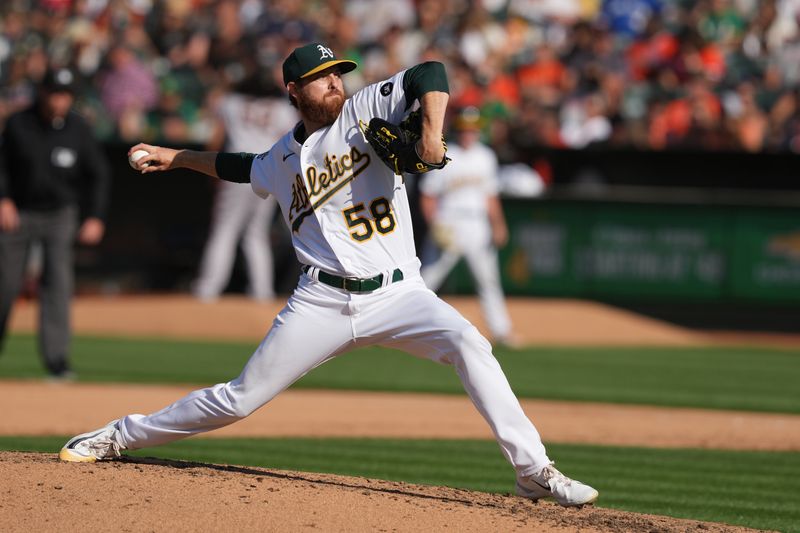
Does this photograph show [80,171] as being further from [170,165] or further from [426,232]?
[426,232]

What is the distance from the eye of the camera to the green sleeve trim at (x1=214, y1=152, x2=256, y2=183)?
242 inches

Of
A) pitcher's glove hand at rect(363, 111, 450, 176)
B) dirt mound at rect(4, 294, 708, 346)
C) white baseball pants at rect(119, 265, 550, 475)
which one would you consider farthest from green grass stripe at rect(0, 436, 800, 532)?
dirt mound at rect(4, 294, 708, 346)

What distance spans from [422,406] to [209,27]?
467 inches

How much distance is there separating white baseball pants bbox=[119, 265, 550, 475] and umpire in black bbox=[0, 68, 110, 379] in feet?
16.9

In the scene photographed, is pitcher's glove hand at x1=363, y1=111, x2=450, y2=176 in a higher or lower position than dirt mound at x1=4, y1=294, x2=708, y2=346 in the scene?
higher

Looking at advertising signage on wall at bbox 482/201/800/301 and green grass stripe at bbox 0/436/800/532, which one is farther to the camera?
advertising signage on wall at bbox 482/201/800/301

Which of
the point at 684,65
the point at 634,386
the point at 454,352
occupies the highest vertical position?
the point at 684,65

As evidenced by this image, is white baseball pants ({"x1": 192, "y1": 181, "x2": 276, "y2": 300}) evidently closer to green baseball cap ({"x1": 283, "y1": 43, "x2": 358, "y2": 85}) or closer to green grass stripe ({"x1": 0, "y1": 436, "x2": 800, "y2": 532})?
green grass stripe ({"x1": 0, "y1": 436, "x2": 800, "y2": 532})

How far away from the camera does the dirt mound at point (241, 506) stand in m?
5.20

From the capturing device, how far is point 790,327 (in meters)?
17.6

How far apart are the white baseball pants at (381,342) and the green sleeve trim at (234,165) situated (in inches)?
24.2

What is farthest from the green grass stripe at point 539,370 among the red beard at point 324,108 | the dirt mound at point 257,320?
the red beard at point 324,108

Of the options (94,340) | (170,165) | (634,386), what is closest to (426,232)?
(94,340)

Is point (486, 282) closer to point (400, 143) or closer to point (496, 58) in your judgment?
point (496, 58)
